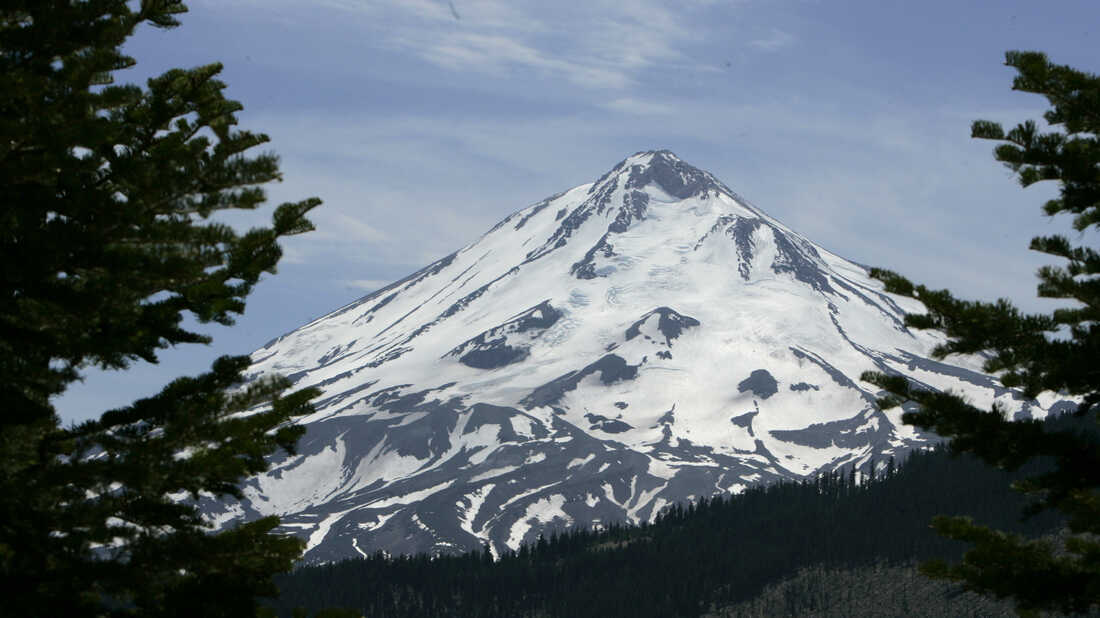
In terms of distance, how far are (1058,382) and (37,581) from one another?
474 inches

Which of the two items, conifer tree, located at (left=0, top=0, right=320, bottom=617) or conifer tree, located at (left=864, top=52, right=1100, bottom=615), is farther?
conifer tree, located at (left=864, top=52, right=1100, bottom=615)

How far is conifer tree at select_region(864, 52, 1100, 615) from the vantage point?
51.2 ft

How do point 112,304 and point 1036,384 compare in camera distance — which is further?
point 1036,384

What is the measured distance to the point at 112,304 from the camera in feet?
42.8

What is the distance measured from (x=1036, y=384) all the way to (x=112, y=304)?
11.1 m

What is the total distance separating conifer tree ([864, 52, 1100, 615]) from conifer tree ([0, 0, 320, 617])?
7605 mm

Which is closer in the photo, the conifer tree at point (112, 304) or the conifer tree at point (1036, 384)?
the conifer tree at point (112, 304)

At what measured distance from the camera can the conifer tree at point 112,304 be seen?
42.2 feet

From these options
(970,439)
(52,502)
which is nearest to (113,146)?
(52,502)

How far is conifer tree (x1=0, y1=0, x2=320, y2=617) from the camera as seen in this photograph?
12.9m

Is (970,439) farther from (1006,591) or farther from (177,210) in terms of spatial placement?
(177,210)

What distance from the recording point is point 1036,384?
16625 mm

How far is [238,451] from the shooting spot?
48.6ft

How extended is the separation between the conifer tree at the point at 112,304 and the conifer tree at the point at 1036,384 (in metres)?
7.61
